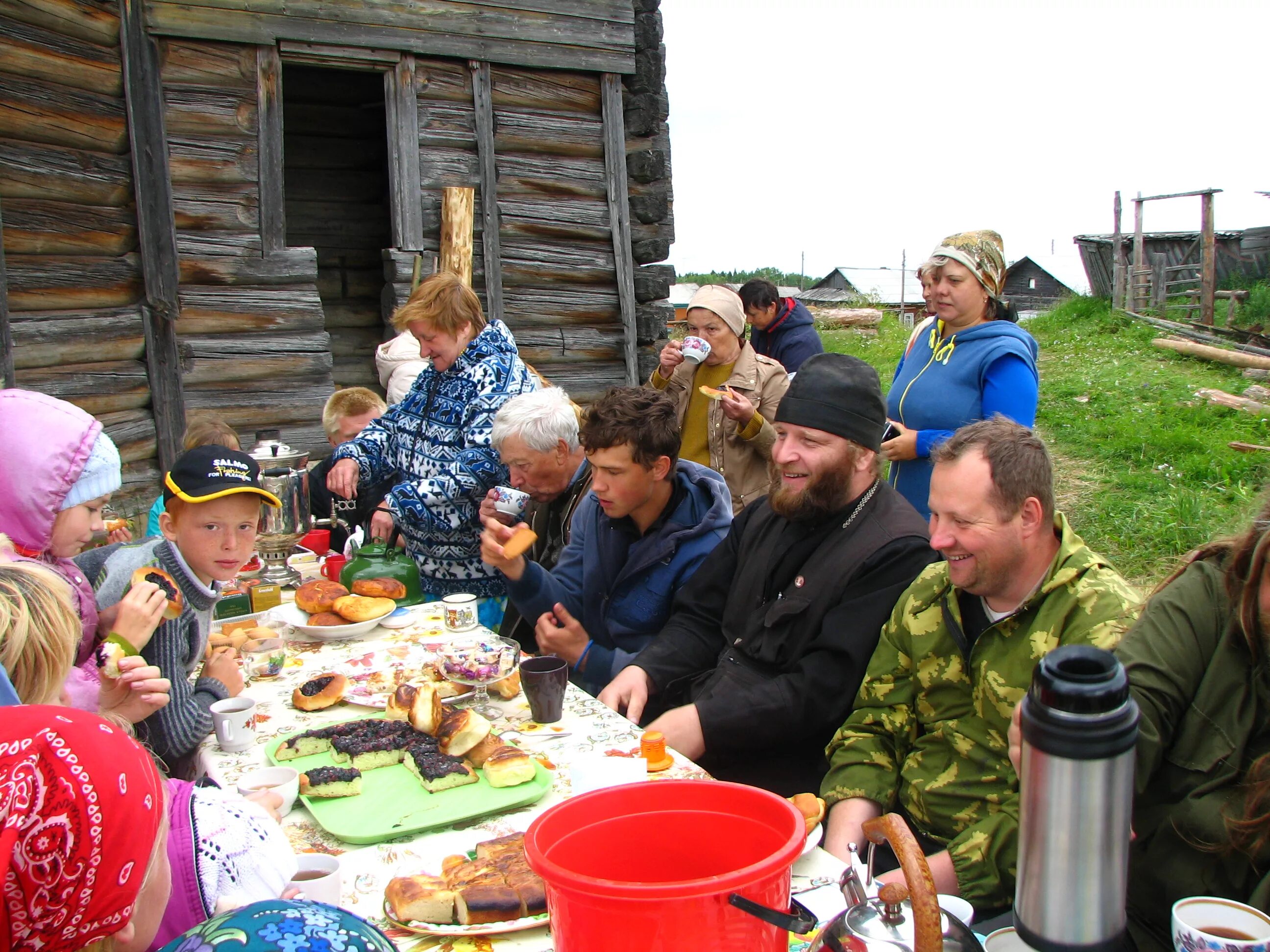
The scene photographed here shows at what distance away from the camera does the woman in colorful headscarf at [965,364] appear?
3875 mm

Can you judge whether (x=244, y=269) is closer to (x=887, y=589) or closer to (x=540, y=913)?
(x=887, y=589)

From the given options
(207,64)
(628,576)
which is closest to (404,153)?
(207,64)

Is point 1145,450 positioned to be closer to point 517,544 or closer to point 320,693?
point 517,544

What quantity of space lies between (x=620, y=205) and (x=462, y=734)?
21.7ft

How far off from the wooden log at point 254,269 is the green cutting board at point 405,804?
17.9ft

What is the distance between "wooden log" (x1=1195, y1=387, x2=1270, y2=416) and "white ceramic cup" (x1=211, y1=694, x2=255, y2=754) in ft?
34.4

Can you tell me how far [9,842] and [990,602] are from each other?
6.56 ft

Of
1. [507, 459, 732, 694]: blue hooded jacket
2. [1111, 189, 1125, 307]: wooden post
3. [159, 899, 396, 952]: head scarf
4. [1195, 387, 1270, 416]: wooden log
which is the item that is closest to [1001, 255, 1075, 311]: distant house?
[1111, 189, 1125, 307]: wooden post

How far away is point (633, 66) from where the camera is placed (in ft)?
26.4

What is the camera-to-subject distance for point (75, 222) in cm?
581

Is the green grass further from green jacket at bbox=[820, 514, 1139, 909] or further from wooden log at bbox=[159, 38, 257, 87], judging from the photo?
wooden log at bbox=[159, 38, 257, 87]

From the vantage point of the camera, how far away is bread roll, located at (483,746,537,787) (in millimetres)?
2070

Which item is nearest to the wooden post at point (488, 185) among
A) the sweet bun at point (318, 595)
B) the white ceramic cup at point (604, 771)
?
the sweet bun at point (318, 595)

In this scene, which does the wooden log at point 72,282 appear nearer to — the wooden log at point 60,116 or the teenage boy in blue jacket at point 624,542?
the wooden log at point 60,116
